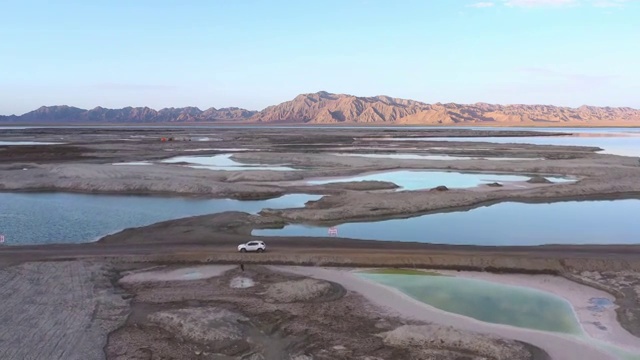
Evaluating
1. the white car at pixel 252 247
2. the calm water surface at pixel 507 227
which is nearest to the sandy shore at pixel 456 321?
Result: the white car at pixel 252 247

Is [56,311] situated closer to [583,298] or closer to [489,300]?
[489,300]

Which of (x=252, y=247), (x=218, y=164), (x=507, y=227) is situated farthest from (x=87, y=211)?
(x=218, y=164)

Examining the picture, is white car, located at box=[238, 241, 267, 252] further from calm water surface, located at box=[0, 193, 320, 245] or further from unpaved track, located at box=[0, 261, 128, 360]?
calm water surface, located at box=[0, 193, 320, 245]

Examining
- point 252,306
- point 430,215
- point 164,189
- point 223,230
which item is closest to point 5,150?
point 164,189

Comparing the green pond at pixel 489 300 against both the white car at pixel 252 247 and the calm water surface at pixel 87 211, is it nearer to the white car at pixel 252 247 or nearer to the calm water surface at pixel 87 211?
the white car at pixel 252 247

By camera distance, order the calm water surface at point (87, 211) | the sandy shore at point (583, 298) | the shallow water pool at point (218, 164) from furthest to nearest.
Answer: the shallow water pool at point (218, 164)
the calm water surface at point (87, 211)
the sandy shore at point (583, 298)
